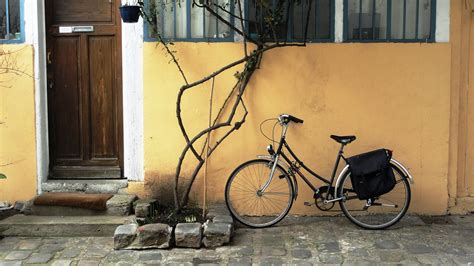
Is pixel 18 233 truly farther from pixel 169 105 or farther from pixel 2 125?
pixel 169 105

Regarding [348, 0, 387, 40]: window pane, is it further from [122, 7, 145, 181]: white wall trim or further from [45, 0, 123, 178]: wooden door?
[45, 0, 123, 178]: wooden door

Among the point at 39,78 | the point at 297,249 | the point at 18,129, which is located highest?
the point at 39,78

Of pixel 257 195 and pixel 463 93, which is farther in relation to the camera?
pixel 463 93

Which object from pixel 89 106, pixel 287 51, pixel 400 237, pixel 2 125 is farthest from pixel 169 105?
pixel 400 237

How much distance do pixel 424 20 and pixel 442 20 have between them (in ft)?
0.61

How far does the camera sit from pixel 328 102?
623 centimetres

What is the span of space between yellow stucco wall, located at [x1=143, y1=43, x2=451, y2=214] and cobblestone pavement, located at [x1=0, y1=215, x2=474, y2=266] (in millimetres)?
586

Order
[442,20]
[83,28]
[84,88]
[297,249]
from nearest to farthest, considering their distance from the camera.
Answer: [297,249], [442,20], [83,28], [84,88]

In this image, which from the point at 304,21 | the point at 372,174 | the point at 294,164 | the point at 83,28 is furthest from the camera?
the point at 83,28

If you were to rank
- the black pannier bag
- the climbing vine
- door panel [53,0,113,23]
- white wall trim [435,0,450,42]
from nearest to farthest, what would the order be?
the black pannier bag
the climbing vine
white wall trim [435,0,450,42]
door panel [53,0,113,23]

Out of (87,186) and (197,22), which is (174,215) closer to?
(87,186)

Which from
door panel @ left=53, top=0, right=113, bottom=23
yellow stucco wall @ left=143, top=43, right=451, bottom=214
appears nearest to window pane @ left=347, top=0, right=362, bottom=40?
yellow stucco wall @ left=143, top=43, right=451, bottom=214

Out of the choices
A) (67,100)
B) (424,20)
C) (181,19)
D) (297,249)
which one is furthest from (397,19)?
(67,100)

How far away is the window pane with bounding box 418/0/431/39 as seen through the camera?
621 centimetres
